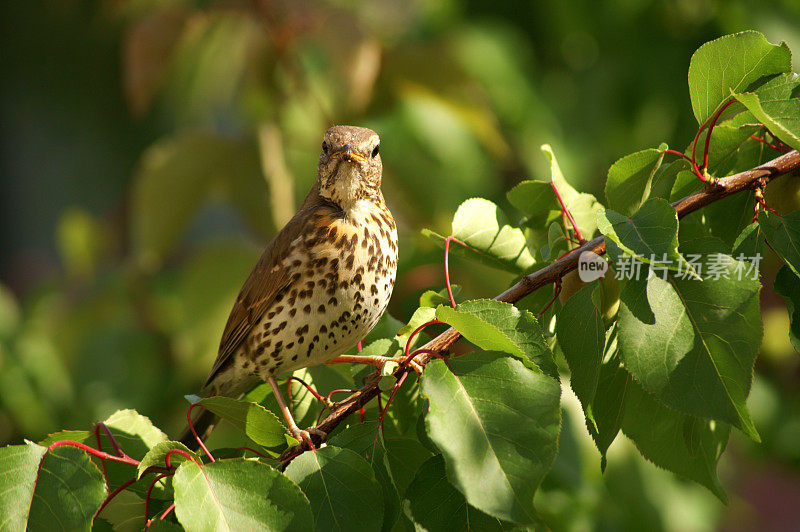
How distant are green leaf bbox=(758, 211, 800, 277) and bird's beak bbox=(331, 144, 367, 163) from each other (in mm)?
1155

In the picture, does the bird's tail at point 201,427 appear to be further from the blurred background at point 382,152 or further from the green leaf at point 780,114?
the green leaf at point 780,114

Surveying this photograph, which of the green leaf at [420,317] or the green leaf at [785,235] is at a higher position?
the green leaf at [785,235]

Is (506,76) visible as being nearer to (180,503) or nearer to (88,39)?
(180,503)

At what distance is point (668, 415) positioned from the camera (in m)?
1.71

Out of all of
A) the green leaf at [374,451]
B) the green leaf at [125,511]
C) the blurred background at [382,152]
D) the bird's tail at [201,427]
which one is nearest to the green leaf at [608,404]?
the green leaf at [374,451]

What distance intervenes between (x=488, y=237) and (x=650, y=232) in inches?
19.0

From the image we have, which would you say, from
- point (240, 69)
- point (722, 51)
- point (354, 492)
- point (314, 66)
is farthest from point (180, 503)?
point (314, 66)

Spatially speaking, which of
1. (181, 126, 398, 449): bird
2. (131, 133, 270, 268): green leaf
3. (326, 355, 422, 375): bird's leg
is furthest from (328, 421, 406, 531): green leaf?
(131, 133, 270, 268): green leaf

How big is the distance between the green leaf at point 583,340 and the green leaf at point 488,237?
0.33 m

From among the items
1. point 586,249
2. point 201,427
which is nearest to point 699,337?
point 586,249

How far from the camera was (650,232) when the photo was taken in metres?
1.45

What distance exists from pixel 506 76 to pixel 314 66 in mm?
1235

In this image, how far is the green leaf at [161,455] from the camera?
4.63ft

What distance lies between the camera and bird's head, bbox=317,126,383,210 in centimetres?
235
